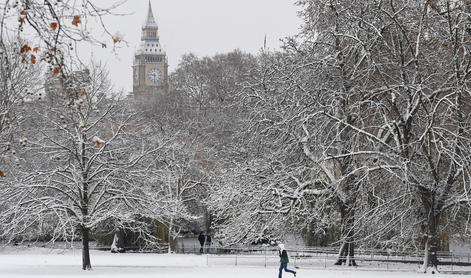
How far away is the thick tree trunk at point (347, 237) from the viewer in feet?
97.0

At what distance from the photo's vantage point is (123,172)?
105ft

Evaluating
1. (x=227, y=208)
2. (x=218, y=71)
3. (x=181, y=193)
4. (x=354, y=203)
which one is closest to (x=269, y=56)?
(x=227, y=208)

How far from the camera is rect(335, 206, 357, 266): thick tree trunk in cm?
2958

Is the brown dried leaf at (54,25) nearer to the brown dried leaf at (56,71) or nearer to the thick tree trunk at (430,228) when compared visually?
the brown dried leaf at (56,71)

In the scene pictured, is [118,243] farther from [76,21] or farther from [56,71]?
[76,21]

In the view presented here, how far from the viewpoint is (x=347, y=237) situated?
29312 millimetres

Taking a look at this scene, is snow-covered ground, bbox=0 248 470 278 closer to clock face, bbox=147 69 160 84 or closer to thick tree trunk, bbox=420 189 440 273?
thick tree trunk, bbox=420 189 440 273

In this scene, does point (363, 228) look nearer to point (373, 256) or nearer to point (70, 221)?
point (373, 256)

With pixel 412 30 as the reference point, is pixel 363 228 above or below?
below

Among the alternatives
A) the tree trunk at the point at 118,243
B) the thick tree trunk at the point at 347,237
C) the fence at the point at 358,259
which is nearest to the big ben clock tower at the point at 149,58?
the tree trunk at the point at 118,243

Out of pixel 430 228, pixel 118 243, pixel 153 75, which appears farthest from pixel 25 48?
pixel 153 75

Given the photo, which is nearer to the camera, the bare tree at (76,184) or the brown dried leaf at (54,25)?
the brown dried leaf at (54,25)

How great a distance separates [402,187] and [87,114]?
42.0 feet

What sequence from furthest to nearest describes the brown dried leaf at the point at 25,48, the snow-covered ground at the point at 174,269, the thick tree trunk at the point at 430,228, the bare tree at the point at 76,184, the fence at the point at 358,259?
the fence at the point at 358,259 → the bare tree at the point at 76,184 → the snow-covered ground at the point at 174,269 → the thick tree trunk at the point at 430,228 → the brown dried leaf at the point at 25,48
